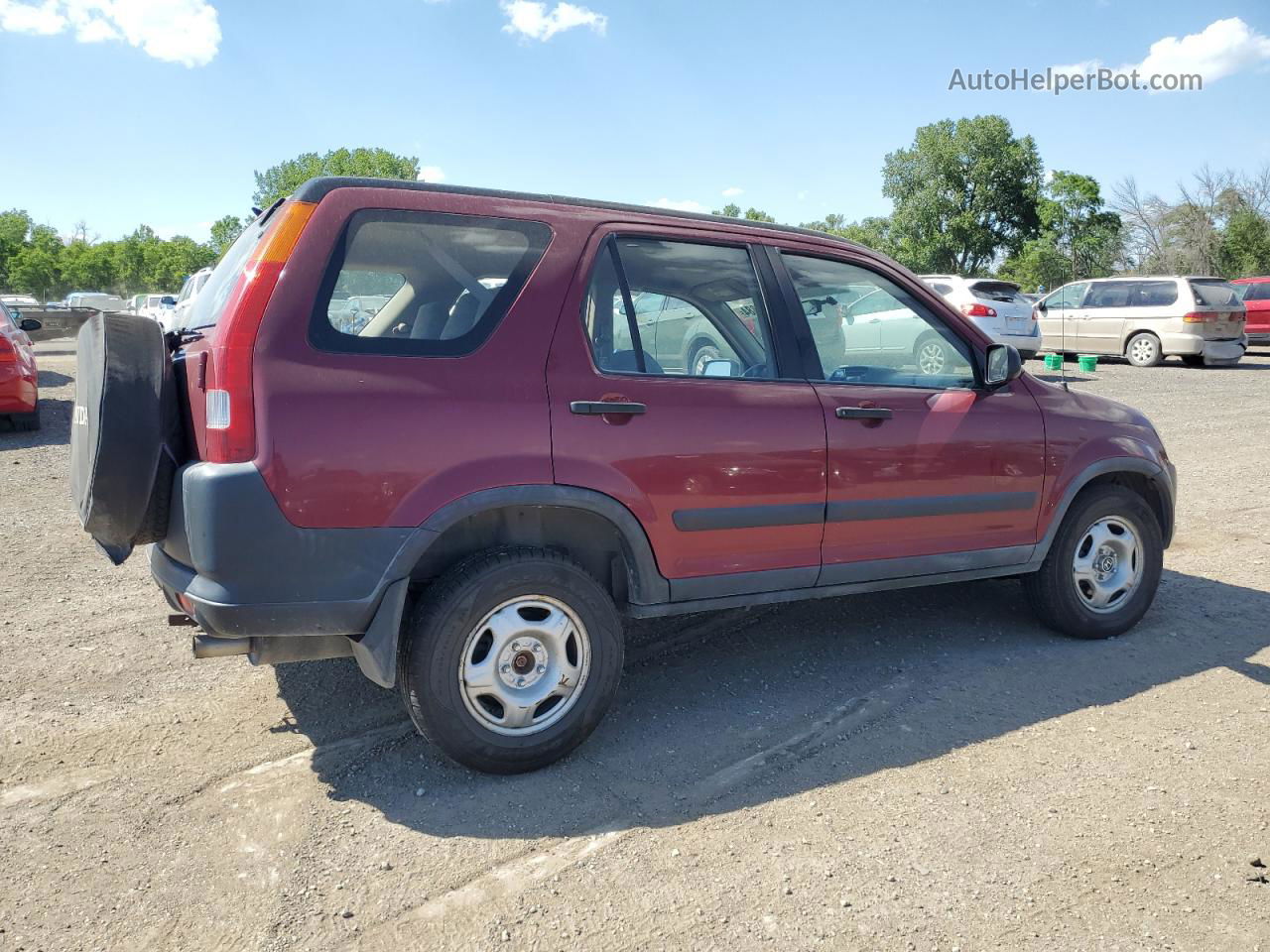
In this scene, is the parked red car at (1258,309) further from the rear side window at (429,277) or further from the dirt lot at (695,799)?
the rear side window at (429,277)

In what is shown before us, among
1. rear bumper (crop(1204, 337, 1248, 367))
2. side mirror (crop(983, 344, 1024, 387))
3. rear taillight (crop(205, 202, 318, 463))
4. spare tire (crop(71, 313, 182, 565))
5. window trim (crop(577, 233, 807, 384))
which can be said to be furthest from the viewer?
rear bumper (crop(1204, 337, 1248, 367))

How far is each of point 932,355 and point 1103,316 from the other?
17.1 metres

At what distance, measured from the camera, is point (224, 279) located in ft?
10.8

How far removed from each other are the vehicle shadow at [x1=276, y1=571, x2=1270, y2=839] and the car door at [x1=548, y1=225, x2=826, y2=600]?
55 centimetres

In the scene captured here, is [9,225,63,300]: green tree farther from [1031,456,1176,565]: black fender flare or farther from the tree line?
[1031,456,1176,565]: black fender flare

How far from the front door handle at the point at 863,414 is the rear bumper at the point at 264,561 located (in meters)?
Answer: 1.72

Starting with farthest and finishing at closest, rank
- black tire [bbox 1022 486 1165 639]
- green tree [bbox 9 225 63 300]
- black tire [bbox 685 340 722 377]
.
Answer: green tree [bbox 9 225 63 300]
black tire [bbox 1022 486 1165 639]
black tire [bbox 685 340 722 377]

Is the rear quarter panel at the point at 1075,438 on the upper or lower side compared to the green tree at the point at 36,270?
lower

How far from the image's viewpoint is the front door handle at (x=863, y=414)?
12.4ft

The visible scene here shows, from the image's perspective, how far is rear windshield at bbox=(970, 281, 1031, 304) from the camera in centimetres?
1636

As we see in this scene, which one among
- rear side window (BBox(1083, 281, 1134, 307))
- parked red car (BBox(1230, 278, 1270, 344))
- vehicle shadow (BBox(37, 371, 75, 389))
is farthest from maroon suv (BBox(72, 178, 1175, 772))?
parked red car (BBox(1230, 278, 1270, 344))

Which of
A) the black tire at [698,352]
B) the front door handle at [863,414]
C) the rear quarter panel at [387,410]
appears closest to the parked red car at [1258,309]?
the front door handle at [863,414]

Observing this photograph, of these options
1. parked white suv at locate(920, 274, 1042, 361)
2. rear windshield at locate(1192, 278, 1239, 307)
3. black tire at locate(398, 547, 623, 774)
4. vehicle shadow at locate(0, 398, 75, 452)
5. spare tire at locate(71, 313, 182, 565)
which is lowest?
black tire at locate(398, 547, 623, 774)

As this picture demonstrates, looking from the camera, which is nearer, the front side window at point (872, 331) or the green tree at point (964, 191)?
the front side window at point (872, 331)
